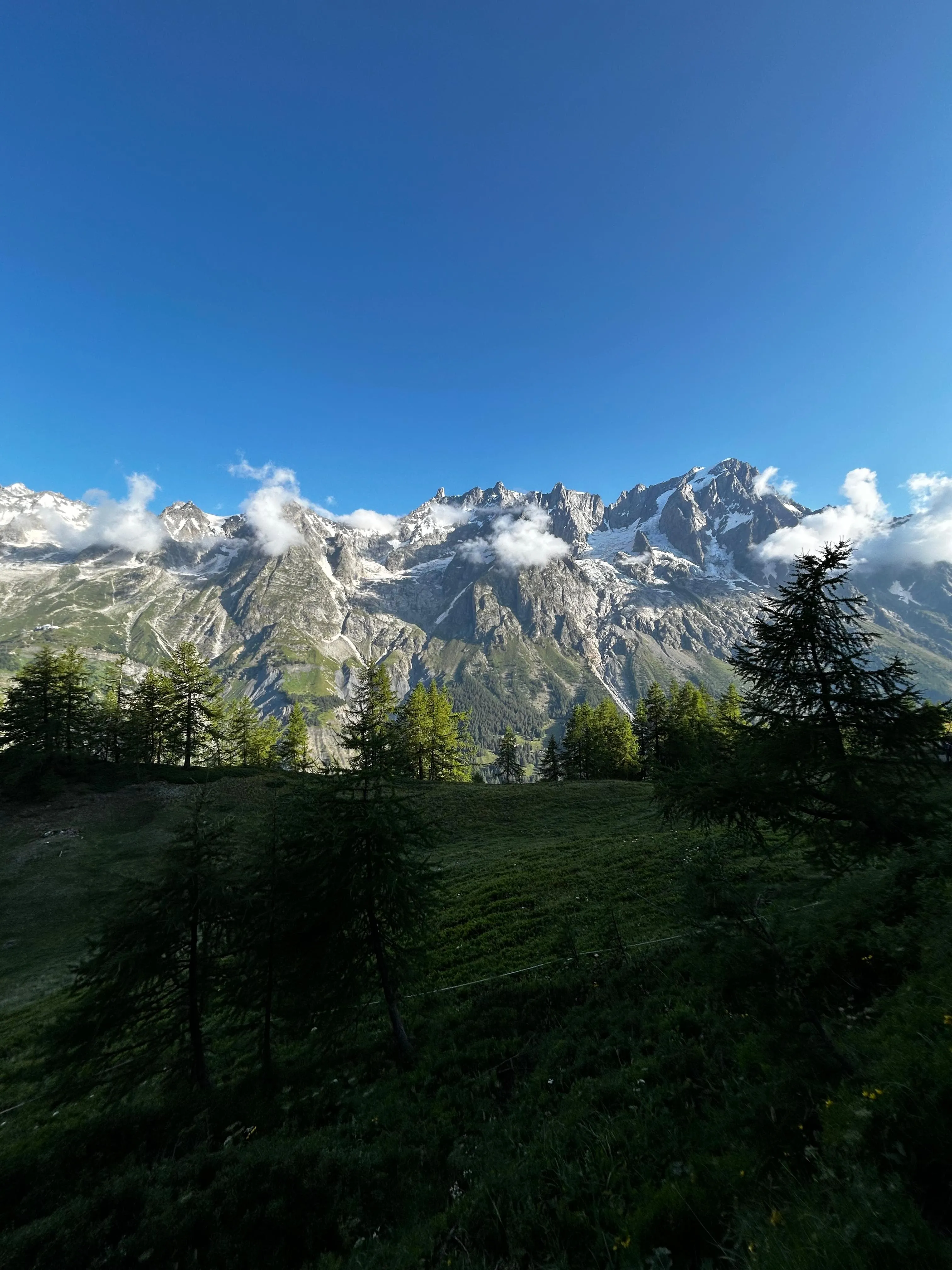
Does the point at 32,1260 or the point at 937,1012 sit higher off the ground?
the point at 937,1012

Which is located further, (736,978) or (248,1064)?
(248,1064)

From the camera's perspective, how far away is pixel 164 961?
1184 cm

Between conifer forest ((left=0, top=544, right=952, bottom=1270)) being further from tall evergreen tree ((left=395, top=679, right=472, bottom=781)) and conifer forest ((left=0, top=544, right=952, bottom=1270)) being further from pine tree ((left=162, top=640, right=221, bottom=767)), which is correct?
tall evergreen tree ((left=395, top=679, right=472, bottom=781))

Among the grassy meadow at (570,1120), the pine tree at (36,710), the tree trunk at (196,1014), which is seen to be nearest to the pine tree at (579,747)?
the grassy meadow at (570,1120)

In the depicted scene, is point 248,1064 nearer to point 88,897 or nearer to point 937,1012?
point 88,897

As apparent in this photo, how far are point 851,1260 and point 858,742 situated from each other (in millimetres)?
11688

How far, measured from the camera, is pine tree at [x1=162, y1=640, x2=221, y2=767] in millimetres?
46594

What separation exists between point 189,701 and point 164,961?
1604 inches

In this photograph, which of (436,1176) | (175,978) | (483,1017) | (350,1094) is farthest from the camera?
(483,1017)

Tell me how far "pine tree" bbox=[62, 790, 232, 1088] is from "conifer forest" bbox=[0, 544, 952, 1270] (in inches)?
2.7

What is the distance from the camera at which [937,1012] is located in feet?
20.7

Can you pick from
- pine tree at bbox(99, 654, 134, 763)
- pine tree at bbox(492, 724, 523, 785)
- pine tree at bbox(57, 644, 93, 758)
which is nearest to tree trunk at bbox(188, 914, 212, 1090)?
pine tree at bbox(57, 644, 93, 758)

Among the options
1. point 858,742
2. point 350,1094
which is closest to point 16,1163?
point 350,1094

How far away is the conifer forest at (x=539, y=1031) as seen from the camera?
5.54 meters
